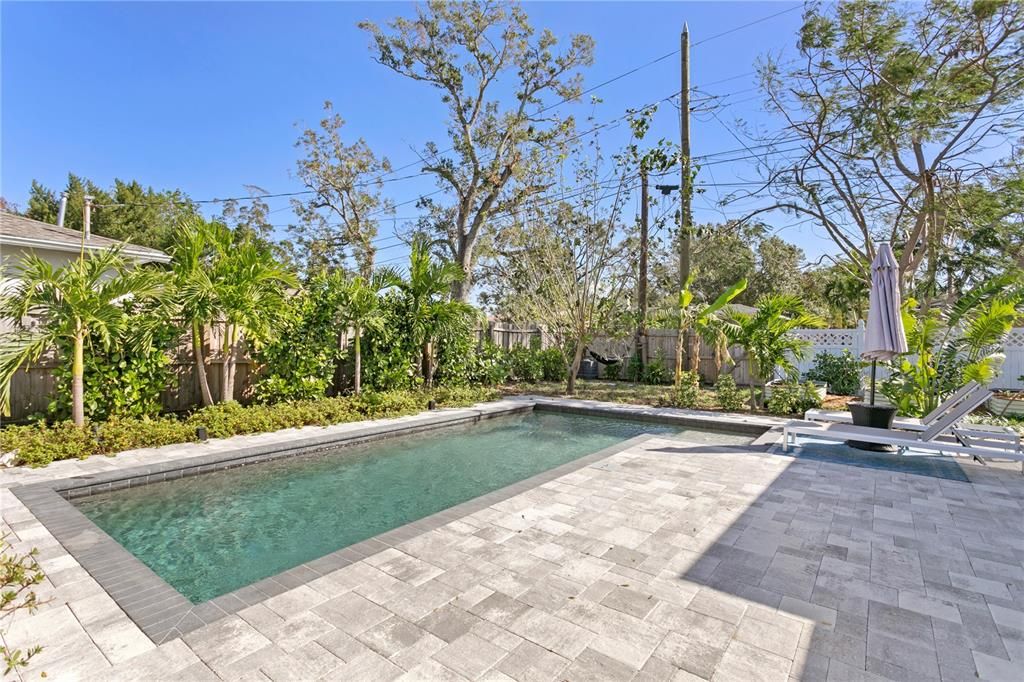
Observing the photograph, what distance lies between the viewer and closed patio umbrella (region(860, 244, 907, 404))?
665 centimetres

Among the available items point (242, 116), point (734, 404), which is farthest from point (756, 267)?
point (242, 116)

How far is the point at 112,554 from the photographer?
11.4 ft

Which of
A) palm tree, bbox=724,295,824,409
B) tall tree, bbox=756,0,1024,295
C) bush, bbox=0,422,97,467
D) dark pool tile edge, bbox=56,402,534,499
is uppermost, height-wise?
tall tree, bbox=756,0,1024,295

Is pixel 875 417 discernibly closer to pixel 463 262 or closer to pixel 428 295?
pixel 428 295

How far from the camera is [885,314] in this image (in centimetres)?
674

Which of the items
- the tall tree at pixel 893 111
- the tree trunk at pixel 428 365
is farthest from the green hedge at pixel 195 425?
the tall tree at pixel 893 111

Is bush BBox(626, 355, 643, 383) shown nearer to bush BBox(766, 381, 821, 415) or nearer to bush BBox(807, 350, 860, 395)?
bush BBox(807, 350, 860, 395)

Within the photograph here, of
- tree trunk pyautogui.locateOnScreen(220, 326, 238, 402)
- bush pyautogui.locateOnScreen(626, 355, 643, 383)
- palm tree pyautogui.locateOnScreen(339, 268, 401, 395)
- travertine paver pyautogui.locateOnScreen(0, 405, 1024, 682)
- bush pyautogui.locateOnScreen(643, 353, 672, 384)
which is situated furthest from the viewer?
bush pyautogui.locateOnScreen(626, 355, 643, 383)

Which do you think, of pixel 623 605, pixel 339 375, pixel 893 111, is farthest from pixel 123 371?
pixel 893 111

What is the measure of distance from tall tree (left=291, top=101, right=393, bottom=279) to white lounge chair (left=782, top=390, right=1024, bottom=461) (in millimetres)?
17045

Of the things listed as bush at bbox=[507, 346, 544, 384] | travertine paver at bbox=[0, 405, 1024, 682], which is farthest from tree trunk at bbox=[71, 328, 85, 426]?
bush at bbox=[507, 346, 544, 384]

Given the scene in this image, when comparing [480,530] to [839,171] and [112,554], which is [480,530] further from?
[839,171]

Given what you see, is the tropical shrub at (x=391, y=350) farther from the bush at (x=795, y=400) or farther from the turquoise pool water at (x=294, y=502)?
the bush at (x=795, y=400)

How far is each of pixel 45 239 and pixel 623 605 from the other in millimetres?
11686
